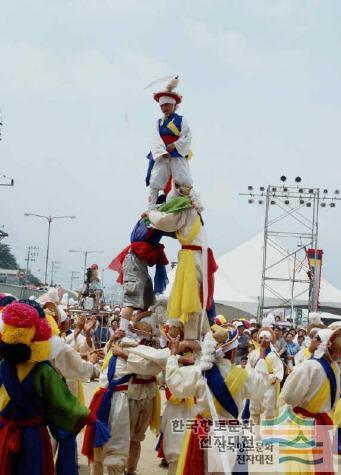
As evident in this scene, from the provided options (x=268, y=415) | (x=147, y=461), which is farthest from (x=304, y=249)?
(x=147, y=461)

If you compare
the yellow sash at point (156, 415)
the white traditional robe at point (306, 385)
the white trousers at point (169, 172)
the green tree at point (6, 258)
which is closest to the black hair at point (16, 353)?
the white traditional robe at point (306, 385)

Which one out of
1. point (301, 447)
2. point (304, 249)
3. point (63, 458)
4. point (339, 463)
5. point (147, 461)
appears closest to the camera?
point (63, 458)

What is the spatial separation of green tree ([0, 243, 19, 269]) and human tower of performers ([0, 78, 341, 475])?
3160 inches

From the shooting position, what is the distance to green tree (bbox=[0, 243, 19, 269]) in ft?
284

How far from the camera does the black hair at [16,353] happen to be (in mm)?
4262

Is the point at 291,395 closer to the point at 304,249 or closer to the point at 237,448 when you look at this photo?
the point at 237,448

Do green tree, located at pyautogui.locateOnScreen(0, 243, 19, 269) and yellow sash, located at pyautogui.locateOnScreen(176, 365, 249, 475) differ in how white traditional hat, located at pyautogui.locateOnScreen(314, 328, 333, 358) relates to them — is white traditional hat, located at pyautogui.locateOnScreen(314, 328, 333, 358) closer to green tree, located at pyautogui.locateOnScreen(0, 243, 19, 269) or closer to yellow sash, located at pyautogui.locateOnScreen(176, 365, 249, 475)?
yellow sash, located at pyautogui.locateOnScreen(176, 365, 249, 475)

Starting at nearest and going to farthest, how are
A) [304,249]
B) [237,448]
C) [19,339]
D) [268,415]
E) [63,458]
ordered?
[19,339] < [63,458] < [237,448] < [268,415] < [304,249]

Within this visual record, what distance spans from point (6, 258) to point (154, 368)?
85.7 m

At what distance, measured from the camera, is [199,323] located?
6.45 meters

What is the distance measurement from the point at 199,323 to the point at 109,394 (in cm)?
108

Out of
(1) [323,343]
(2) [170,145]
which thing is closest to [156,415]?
(1) [323,343]

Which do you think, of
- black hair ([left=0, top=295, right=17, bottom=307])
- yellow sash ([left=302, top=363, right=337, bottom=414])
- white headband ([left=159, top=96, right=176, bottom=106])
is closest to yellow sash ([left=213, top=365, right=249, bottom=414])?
yellow sash ([left=302, top=363, right=337, bottom=414])

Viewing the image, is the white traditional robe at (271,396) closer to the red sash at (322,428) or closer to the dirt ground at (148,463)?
the dirt ground at (148,463)
